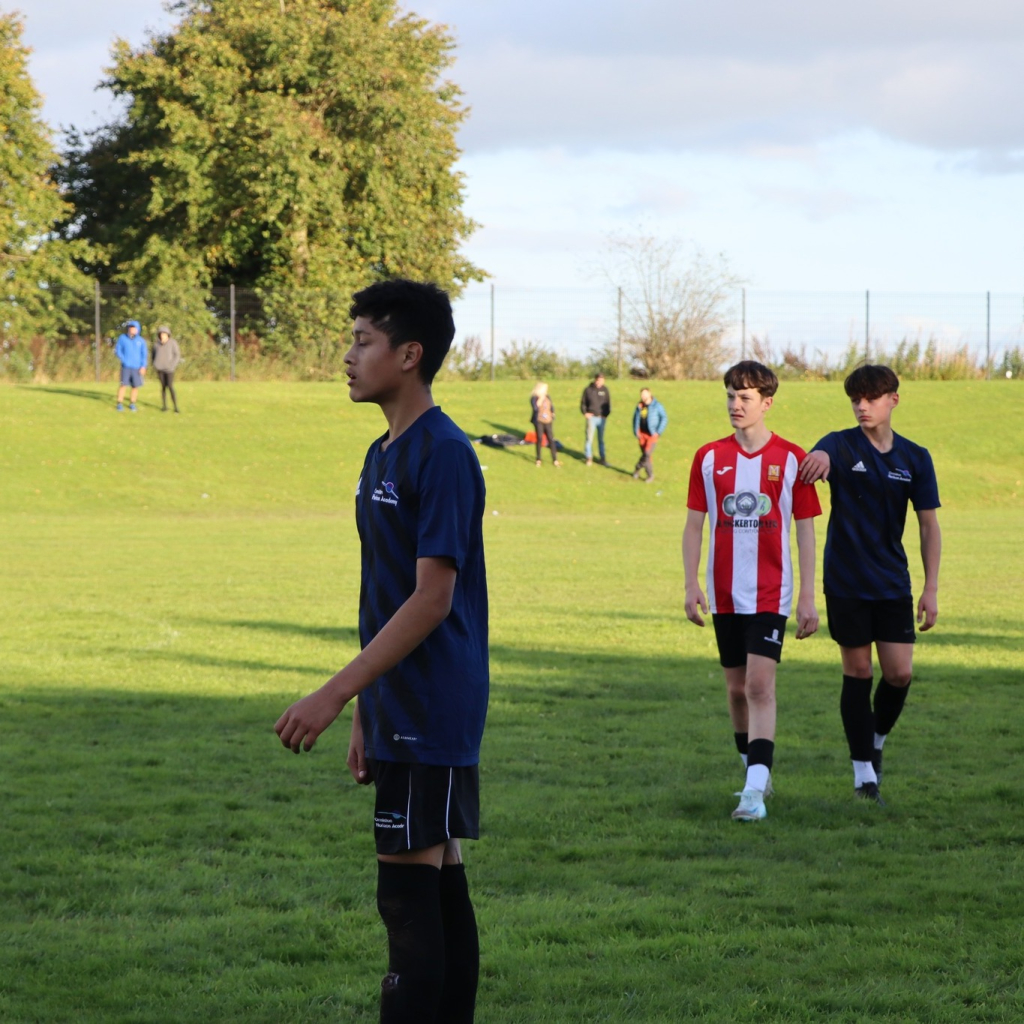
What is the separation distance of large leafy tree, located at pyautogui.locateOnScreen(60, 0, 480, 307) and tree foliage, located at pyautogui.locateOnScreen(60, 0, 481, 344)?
0.19ft

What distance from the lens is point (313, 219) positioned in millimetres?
51031

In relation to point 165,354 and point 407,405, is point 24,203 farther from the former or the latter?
point 407,405

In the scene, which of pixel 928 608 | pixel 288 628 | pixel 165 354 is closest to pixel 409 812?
pixel 928 608

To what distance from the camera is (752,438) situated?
6.31 m

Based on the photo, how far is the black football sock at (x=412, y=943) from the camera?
3049 millimetres

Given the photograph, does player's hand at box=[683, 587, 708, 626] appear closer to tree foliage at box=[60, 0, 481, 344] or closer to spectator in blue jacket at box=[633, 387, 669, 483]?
spectator in blue jacket at box=[633, 387, 669, 483]

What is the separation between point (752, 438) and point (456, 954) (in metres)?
3.55

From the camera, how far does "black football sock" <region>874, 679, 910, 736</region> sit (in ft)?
22.1

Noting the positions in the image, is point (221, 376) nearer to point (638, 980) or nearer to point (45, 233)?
point (45, 233)

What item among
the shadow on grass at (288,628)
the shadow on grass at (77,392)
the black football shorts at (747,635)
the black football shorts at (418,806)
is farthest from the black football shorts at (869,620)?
the shadow on grass at (77,392)

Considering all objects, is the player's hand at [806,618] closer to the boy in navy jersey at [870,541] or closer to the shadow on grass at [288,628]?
the boy in navy jersey at [870,541]

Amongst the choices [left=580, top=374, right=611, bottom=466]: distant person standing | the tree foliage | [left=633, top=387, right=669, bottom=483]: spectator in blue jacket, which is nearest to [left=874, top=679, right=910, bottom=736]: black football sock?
[left=633, top=387, right=669, bottom=483]: spectator in blue jacket

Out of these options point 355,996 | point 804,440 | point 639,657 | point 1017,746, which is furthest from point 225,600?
point 804,440

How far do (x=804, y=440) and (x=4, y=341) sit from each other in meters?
25.8
